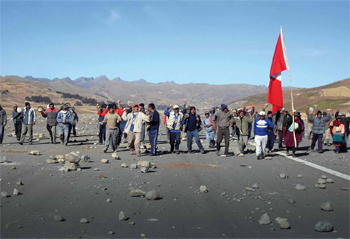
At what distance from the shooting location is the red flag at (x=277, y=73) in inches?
556

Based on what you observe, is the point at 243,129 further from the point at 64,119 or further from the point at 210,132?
the point at 64,119

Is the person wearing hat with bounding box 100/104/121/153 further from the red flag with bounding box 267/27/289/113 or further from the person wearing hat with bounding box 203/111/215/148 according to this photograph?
the red flag with bounding box 267/27/289/113

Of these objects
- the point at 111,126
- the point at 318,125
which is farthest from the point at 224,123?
the point at 111,126

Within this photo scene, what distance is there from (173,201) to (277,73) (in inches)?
314

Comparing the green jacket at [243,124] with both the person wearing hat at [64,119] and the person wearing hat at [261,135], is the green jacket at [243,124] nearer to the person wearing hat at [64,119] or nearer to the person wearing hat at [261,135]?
the person wearing hat at [261,135]

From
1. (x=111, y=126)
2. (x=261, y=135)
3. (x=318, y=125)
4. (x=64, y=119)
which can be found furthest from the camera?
(x=64, y=119)

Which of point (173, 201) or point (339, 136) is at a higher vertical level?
point (339, 136)

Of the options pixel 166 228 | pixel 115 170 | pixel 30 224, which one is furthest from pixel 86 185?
pixel 166 228

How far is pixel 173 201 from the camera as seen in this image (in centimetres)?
796

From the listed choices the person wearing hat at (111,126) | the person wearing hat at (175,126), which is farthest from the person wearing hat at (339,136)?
the person wearing hat at (111,126)

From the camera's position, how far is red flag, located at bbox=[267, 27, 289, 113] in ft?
46.3

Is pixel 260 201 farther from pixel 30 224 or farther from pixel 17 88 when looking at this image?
pixel 17 88

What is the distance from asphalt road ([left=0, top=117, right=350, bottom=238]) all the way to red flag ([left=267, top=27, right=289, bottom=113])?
2.35m

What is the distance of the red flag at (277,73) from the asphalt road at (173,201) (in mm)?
2345
